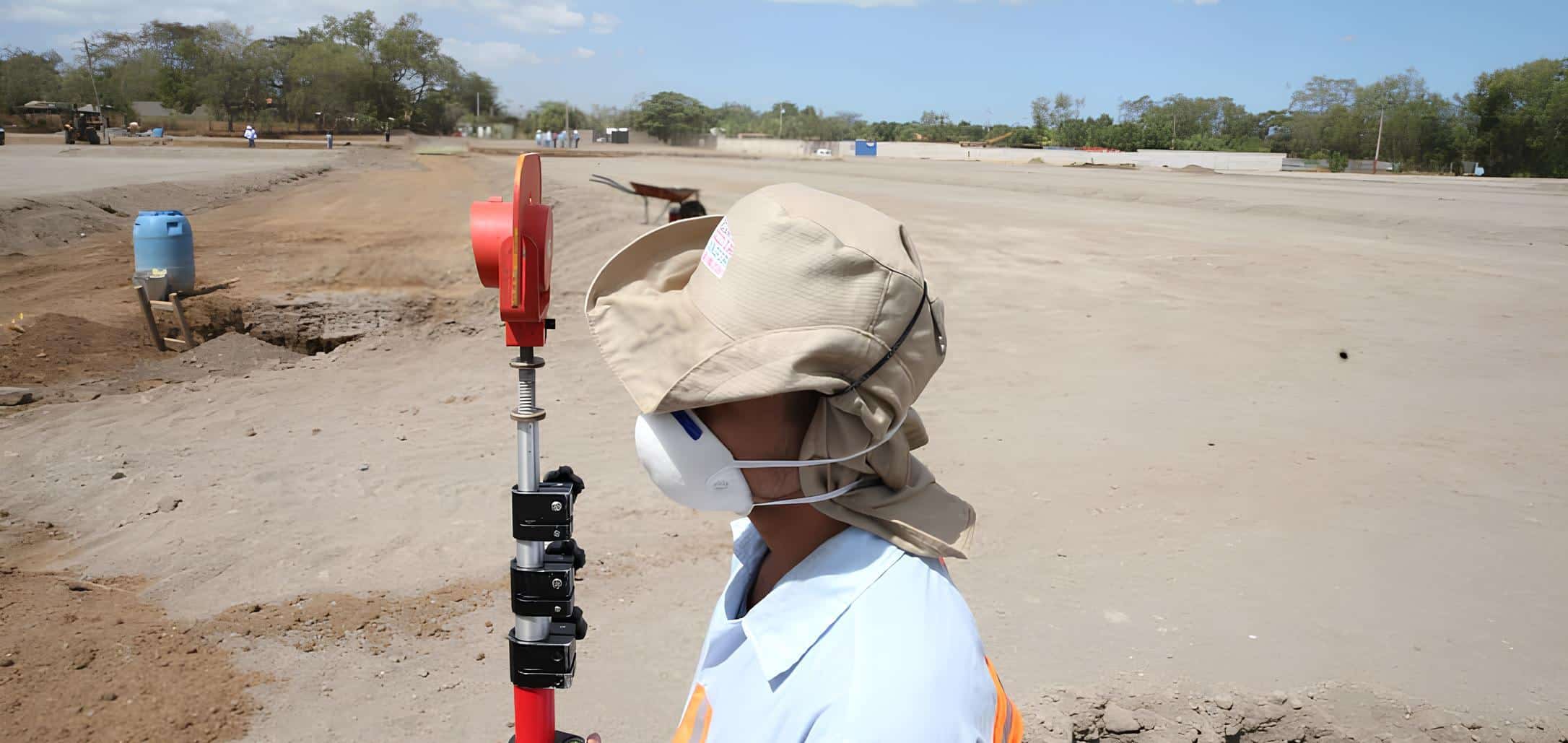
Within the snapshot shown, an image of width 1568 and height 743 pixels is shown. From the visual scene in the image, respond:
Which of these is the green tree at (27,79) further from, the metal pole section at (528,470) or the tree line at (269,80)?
the metal pole section at (528,470)

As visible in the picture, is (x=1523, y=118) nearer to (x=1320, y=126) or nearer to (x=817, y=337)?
(x=1320, y=126)

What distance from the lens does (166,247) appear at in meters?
10.9

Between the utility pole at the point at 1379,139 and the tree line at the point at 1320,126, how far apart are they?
0.30 meters

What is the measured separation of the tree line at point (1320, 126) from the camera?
183 feet

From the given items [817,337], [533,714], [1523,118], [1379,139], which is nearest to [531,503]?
[533,714]

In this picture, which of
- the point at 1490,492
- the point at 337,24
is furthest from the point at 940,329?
the point at 337,24

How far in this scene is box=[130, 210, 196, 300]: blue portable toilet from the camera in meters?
10.7

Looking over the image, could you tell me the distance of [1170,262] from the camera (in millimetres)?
12375

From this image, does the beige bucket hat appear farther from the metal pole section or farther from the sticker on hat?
the metal pole section

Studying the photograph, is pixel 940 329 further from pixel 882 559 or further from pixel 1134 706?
pixel 1134 706

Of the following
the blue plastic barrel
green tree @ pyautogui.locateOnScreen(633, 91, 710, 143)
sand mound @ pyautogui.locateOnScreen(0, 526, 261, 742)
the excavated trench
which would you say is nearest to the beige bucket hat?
sand mound @ pyautogui.locateOnScreen(0, 526, 261, 742)

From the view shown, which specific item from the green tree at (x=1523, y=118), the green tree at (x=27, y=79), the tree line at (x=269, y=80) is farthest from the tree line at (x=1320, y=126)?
the green tree at (x=27, y=79)

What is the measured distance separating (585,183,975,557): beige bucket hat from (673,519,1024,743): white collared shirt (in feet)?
0.22

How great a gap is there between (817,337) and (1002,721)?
47cm
